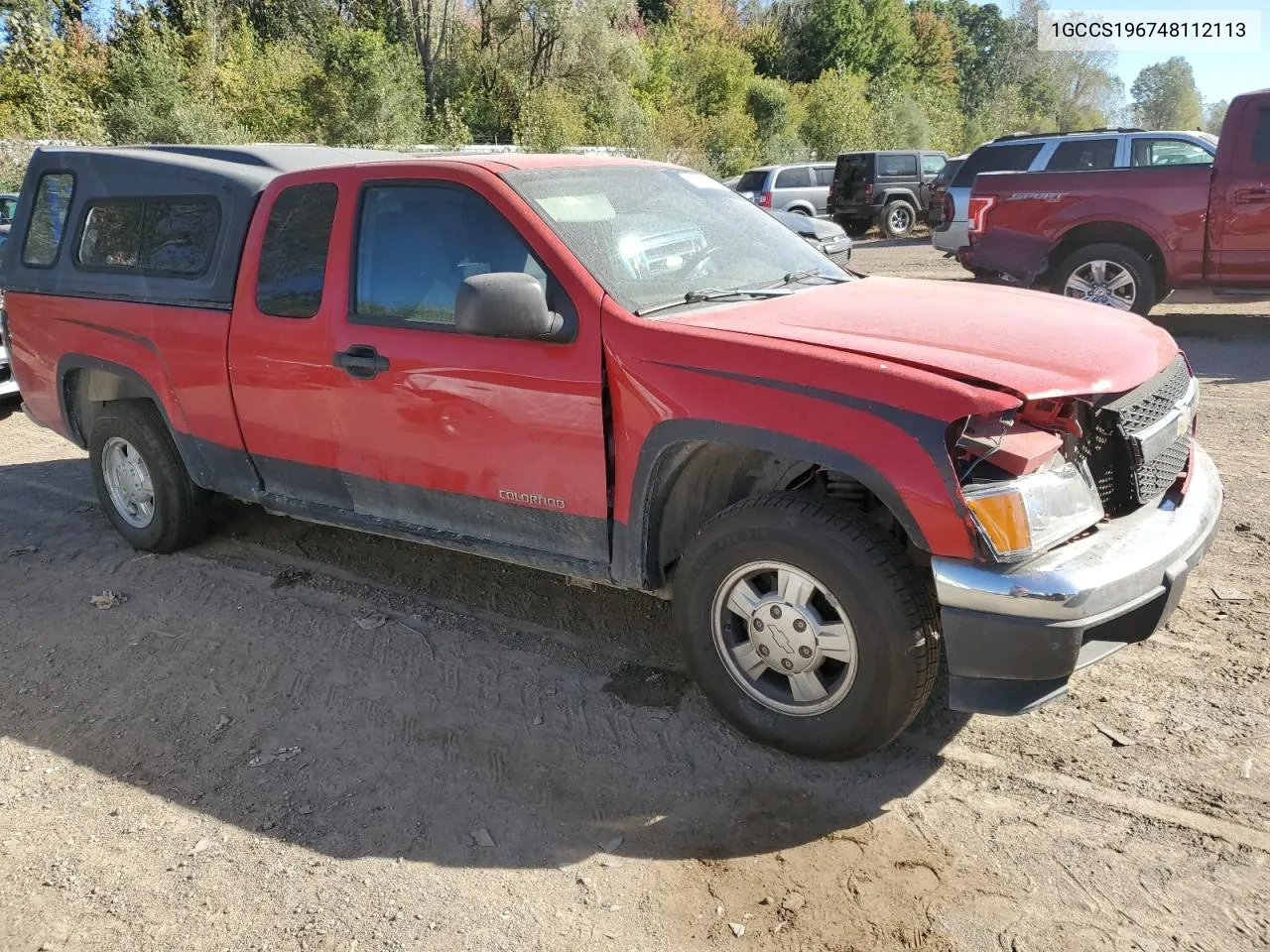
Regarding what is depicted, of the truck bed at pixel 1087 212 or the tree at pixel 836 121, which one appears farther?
the tree at pixel 836 121

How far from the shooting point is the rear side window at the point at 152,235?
4.75 meters

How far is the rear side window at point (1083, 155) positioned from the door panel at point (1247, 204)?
332cm

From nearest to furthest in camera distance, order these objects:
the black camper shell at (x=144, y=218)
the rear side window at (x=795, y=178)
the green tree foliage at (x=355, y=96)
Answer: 1. the black camper shell at (x=144, y=218)
2. the rear side window at (x=795, y=178)
3. the green tree foliage at (x=355, y=96)

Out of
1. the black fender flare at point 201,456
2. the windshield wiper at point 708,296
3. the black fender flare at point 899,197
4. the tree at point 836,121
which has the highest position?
the tree at point 836,121

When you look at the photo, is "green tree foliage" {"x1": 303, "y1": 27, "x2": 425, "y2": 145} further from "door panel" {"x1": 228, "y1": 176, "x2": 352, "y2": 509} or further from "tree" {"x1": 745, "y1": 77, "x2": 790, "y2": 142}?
"door panel" {"x1": 228, "y1": 176, "x2": 352, "y2": 509}

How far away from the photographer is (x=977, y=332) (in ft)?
10.9

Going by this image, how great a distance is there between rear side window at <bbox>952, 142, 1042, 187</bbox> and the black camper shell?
984 centimetres

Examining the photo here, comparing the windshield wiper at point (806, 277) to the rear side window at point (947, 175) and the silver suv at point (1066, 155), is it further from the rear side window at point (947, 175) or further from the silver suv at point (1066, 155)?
the rear side window at point (947, 175)

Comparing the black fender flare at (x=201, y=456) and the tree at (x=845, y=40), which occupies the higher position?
the tree at (x=845, y=40)

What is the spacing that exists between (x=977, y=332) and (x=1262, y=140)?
7.21 m

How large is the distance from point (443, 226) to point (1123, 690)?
2.97 meters

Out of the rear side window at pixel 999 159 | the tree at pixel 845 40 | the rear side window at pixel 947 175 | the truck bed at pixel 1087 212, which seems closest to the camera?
the truck bed at pixel 1087 212

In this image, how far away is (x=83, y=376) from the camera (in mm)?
5539

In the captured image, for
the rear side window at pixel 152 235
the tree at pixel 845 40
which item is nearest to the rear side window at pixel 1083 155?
the rear side window at pixel 152 235
